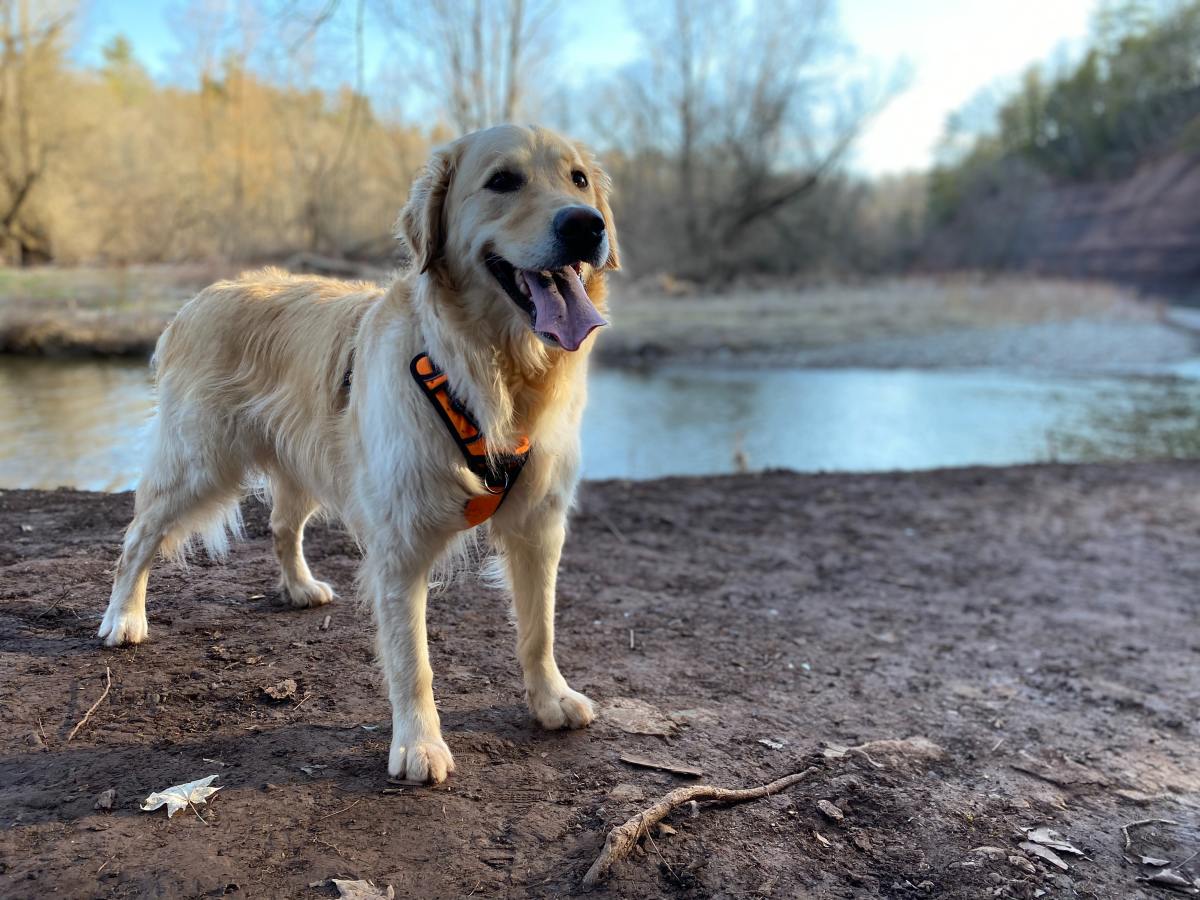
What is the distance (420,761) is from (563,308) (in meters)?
1.62

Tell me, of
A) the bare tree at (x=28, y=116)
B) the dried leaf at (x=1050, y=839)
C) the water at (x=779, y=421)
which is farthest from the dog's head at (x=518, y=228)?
the bare tree at (x=28, y=116)

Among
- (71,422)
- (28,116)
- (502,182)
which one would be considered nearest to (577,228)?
(502,182)

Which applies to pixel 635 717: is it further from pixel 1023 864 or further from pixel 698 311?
pixel 698 311

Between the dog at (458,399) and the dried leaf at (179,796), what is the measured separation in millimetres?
587

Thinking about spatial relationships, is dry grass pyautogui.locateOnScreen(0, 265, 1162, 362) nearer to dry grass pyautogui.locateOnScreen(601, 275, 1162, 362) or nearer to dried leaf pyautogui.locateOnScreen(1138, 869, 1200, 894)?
dry grass pyautogui.locateOnScreen(601, 275, 1162, 362)

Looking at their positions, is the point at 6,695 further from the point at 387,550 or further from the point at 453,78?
the point at 453,78

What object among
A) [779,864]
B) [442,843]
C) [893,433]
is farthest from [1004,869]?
[893,433]

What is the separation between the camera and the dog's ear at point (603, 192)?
10.9ft

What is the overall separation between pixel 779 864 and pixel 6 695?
2.86 m

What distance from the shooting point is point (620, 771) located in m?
3.05

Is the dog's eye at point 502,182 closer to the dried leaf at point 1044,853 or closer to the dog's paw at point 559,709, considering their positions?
the dog's paw at point 559,709

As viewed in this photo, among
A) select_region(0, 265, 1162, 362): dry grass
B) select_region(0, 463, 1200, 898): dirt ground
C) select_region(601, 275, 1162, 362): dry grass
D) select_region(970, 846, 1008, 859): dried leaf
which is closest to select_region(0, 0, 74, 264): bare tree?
select_region(0, 265, 1162, 362): dry grass

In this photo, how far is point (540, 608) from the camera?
344 centimetres

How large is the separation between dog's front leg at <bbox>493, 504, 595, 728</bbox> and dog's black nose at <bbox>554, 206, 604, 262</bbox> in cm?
99
